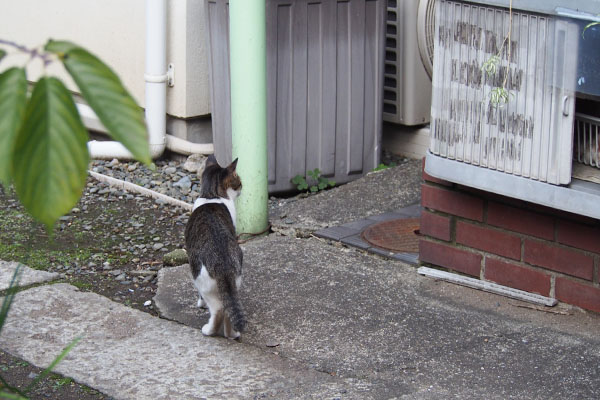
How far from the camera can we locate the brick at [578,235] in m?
3.70

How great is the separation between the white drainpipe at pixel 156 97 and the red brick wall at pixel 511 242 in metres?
2.69

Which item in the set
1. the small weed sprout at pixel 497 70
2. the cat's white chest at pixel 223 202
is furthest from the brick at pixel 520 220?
the cat's white chest at pixel 223 202

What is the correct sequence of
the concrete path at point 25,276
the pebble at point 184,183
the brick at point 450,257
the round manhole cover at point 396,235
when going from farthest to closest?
the pebble at point 184,183 → the round manhole cover at point 396,235 → the concrete path at point 25,276 → the brick at point 450,257

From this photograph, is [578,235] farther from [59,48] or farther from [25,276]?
[59,48]

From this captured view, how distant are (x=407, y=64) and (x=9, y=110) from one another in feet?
18.5

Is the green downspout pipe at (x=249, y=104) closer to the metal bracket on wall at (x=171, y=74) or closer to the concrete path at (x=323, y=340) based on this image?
the concrete path at (x=323, y=340)

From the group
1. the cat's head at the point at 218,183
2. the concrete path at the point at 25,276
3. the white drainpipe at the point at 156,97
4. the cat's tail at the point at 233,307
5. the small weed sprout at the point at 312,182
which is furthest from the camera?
the white drainpipe at the point at 156,97

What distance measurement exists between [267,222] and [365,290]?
1.08 metres

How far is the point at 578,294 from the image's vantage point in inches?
150

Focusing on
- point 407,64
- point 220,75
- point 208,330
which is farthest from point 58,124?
point 407,64

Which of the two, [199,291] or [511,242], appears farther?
[511,242]

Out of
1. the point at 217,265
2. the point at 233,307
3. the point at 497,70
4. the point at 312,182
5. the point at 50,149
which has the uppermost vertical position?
the point at 50,149

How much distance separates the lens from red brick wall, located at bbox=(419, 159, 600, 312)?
3766 mm

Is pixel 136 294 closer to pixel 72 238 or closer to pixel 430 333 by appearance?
pixel 72 238
